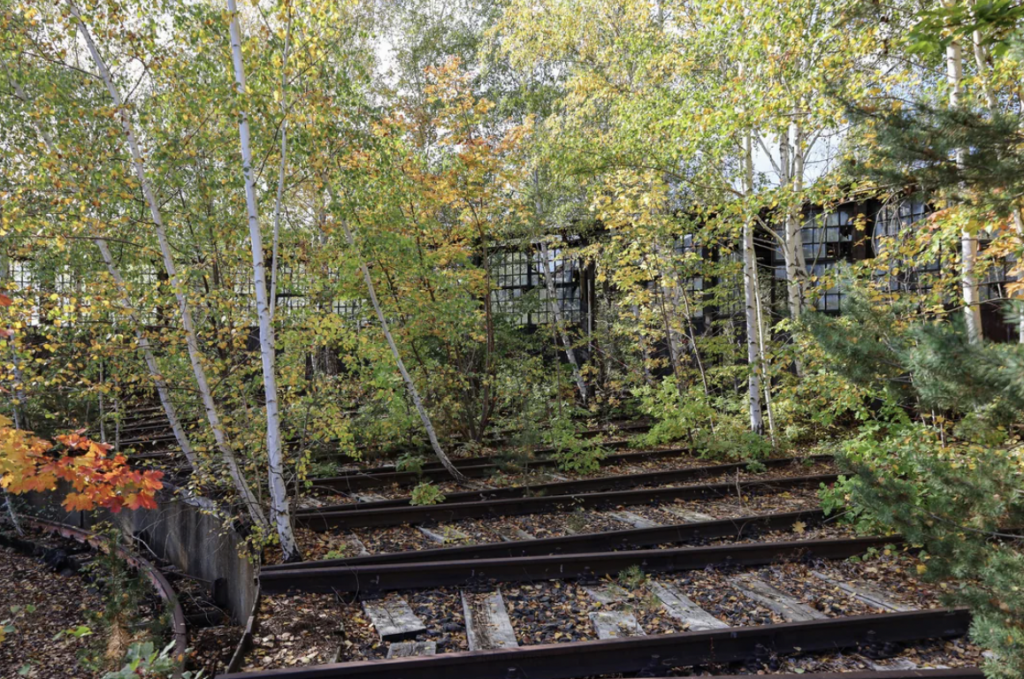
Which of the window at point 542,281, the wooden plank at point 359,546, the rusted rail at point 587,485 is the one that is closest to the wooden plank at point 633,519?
the rusted rail at point 587,485

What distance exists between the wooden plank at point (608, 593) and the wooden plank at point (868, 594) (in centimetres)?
178

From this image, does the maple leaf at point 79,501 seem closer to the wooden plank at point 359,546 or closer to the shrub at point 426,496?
the wooden plank at point 359,546

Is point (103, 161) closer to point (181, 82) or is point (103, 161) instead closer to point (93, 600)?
point (181, 82)

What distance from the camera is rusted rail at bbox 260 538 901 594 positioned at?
5578 mm

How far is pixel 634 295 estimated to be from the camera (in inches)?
461

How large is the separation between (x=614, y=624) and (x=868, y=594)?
2.18 metres

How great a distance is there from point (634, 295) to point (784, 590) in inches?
275

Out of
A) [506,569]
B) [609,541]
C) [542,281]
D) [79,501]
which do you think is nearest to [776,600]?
[609,541]

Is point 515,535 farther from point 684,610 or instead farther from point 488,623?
point 684,610

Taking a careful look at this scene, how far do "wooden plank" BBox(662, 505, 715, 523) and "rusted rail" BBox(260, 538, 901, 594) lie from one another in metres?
1.24

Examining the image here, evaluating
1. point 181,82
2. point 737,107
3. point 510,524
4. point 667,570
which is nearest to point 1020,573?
point 667,570

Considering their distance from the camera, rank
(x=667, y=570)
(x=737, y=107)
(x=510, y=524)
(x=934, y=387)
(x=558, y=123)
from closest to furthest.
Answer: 1. (x=934, y=387)
2. (x=667, y=570)
3. (x=510, y=524)
4. (x=737, y=107)
5. (x=558, y=123)

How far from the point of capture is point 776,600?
16.8 feet

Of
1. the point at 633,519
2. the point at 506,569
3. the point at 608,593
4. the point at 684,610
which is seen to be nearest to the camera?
the point at 684,610
